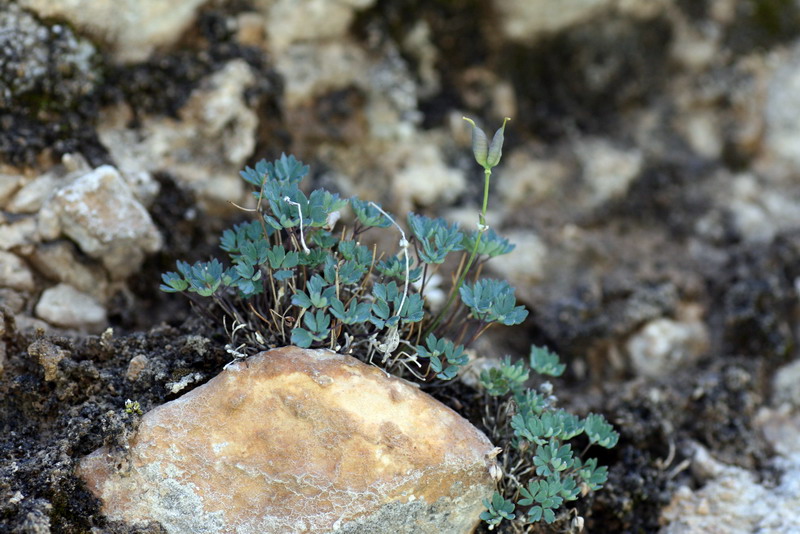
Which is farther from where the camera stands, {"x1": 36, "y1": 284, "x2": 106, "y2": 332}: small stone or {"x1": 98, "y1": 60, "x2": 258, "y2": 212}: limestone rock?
{"x1": 98, "y1": 60, "x2": 258, "y2": 212}: limestone rock

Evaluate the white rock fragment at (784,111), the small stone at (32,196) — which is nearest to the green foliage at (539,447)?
the small stone at (32,196)

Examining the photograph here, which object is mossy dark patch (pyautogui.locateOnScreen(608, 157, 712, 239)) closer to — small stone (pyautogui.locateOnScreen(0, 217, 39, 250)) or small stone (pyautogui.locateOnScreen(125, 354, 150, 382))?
small stone (pyautogui.locateOnScreen(125, 354, 150, 382))

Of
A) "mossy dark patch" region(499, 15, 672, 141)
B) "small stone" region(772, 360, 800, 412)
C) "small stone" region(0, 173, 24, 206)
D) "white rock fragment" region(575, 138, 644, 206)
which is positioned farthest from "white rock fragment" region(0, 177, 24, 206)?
"small stone" region(772, 360, 800, 412)

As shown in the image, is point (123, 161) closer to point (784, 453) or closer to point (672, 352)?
point (672, 352)

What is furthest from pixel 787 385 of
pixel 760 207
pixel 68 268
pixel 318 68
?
pixel 68 268

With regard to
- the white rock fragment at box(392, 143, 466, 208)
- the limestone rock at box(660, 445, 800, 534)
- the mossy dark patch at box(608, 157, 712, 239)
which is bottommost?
the limestone rock at box(660, 445, 800, 534)

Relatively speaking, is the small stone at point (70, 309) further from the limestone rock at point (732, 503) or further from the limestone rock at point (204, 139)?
the limestone rock at point (732, 503)

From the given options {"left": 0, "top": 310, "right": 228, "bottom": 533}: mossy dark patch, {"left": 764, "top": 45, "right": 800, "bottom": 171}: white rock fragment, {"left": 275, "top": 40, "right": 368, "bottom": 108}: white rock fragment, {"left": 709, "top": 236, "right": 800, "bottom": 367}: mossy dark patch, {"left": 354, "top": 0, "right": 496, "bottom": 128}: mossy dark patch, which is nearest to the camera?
{"left": 0, "top": 310, "right": 228, "bottom": 533}: mossy dark patch

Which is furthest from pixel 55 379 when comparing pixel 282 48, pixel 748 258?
pixel 748 258
